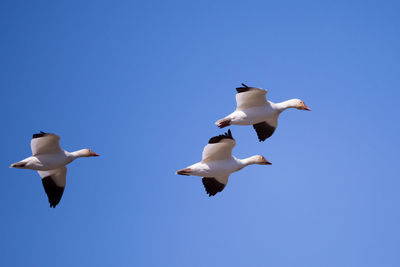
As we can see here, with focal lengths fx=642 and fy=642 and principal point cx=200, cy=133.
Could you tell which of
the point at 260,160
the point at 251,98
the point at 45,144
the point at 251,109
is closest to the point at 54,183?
the point at 45,144

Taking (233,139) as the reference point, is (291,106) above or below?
above

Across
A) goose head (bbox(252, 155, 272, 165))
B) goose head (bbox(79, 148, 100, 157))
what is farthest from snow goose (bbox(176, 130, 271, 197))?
goose head (bbox(79, 148, 100, 157))

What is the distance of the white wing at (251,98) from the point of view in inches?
704

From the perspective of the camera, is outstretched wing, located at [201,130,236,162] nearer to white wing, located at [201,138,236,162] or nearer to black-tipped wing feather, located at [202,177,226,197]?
white wing, located at [201,138,236,162]

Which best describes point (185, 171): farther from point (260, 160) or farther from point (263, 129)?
point (263, 129)

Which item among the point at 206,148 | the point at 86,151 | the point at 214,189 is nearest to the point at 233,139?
the point at 206,148

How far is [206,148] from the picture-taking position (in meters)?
17.2

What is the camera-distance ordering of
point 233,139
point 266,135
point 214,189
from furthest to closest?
point 266,135 → point 214,189 → point 233,139

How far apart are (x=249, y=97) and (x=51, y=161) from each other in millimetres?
5865

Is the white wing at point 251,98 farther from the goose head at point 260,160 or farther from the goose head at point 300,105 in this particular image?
the goose head at point 260,160

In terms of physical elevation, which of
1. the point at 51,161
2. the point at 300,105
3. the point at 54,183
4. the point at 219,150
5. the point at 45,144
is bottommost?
the point at 54,183

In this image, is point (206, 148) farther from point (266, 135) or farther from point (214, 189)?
point (266, 135)

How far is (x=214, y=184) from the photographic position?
1809cm

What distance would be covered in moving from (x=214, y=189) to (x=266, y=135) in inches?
98.5
